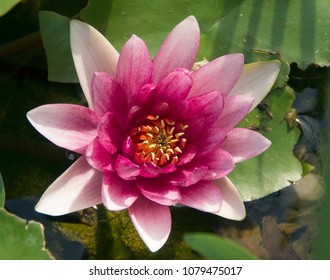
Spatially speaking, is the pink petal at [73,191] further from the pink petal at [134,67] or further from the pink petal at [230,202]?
the pink petal at [230,202]

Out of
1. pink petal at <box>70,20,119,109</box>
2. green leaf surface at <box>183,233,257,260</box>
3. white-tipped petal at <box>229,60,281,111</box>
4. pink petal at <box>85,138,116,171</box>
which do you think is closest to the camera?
green leaf surface at <box>183,233,257,260</box>

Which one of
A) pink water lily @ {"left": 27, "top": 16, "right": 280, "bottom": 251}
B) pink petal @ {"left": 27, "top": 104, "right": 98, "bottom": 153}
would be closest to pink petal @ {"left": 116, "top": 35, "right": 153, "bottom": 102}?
pink water lily @ {"left": 27, "top": 16, "right": 280, "bottom": 251}

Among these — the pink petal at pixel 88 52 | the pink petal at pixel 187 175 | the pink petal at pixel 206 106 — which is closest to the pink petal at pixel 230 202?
the pink petal at pixel 187 175

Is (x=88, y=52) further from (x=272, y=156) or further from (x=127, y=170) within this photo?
(x=272, y=156)

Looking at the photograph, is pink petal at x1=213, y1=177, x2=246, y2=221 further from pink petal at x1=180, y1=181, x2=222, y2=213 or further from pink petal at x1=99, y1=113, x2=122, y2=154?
pink petal at x1=99, y1=113, x2=122, y2=154

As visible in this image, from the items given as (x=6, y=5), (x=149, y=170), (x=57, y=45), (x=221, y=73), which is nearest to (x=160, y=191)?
(x=149, y=170)

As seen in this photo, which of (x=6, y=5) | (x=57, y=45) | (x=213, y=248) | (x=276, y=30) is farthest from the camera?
(x=276, y=30)
